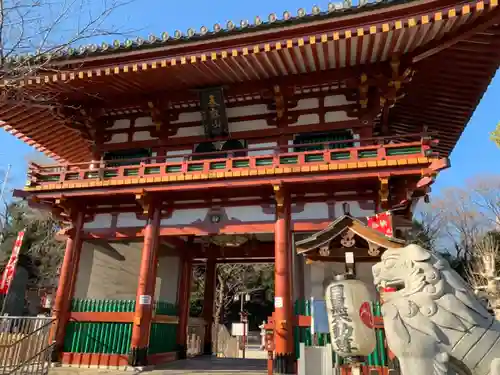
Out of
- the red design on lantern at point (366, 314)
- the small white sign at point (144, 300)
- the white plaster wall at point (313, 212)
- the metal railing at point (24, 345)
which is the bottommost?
the metal railing at point (24, 345)

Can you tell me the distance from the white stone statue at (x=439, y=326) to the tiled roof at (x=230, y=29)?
20.9ft

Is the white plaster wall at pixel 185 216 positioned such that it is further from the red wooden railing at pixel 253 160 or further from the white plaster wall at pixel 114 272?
the white plaster wall at pixel 114 272

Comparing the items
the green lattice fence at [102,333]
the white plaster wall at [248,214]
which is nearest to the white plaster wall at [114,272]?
the green lattice fence at [102,333]

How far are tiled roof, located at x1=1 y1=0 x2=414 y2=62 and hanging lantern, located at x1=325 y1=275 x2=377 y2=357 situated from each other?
585 centimetres

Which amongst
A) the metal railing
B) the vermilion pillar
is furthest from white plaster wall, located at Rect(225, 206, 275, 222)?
the metal railing

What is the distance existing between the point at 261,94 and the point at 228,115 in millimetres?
1324

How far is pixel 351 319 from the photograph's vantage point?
6230 mm

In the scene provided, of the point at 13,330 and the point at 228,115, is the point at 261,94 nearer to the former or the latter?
the point at 228,115

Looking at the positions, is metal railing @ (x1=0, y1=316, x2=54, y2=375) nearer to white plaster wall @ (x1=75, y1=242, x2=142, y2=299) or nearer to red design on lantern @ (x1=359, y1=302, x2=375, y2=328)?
white plaster wall @ (x1=75, y1=242, x2=142, y2=299)

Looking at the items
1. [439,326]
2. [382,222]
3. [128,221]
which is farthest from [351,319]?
[128,221]

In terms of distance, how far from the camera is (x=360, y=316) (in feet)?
20.5

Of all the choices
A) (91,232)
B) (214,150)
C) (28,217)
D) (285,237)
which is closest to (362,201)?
(285,237)

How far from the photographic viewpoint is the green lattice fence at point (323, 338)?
27.0 feet

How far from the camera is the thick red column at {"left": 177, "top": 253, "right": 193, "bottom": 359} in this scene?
40.2ft
